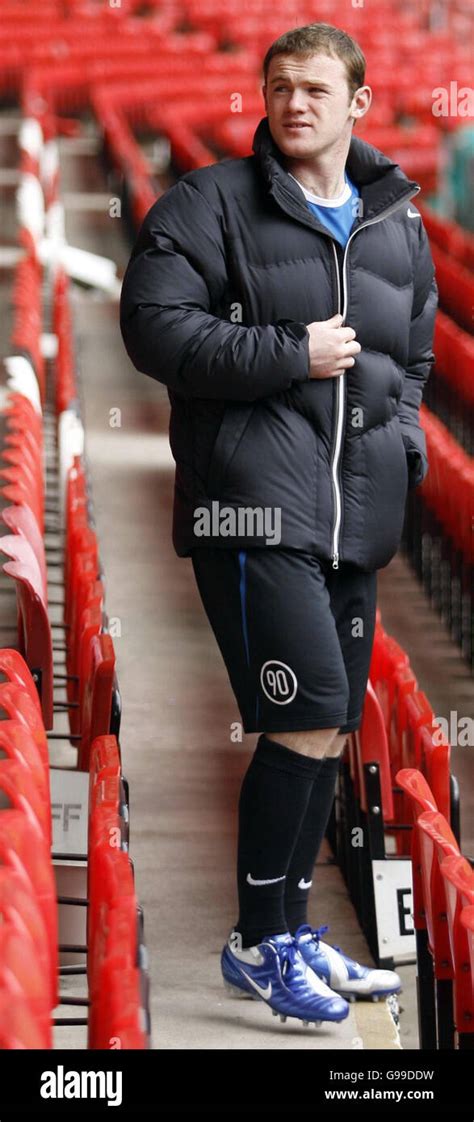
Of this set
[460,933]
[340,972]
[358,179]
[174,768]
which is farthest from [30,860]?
[174,768]

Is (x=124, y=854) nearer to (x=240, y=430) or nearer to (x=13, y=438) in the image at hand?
(x=240, y=430)

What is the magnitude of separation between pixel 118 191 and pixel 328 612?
6.89 m

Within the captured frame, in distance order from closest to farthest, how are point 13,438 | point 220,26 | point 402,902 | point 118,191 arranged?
1. point 402,902
2. point 13,438
3. point 118,191
4. point 220,26

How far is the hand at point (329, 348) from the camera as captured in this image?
162cm

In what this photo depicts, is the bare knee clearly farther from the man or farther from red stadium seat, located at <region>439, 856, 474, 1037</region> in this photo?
red stadium seat, located at <region>439, 856, 474, 1037</region>

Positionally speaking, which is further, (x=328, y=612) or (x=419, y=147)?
(x=419, y=147)

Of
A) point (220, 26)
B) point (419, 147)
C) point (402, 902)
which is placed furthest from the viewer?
point (220, 26)

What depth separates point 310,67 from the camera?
5.36ft

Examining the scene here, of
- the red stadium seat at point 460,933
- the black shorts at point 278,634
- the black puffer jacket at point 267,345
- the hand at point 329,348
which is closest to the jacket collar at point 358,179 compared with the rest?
the black puffer jacket at point 267,345

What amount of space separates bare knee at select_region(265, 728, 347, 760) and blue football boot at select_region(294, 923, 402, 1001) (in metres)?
0.21

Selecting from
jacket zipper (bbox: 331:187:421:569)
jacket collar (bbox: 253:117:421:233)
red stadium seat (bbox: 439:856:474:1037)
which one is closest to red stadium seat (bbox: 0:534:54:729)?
jacket zipper (bbox: 331:187:421:569)

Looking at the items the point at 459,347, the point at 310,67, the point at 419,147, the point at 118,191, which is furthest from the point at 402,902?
the point at 419,147

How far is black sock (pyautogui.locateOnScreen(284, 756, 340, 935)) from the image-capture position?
1815 mm

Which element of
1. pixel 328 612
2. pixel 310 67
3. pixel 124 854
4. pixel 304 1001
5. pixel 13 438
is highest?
pixel 310 67
